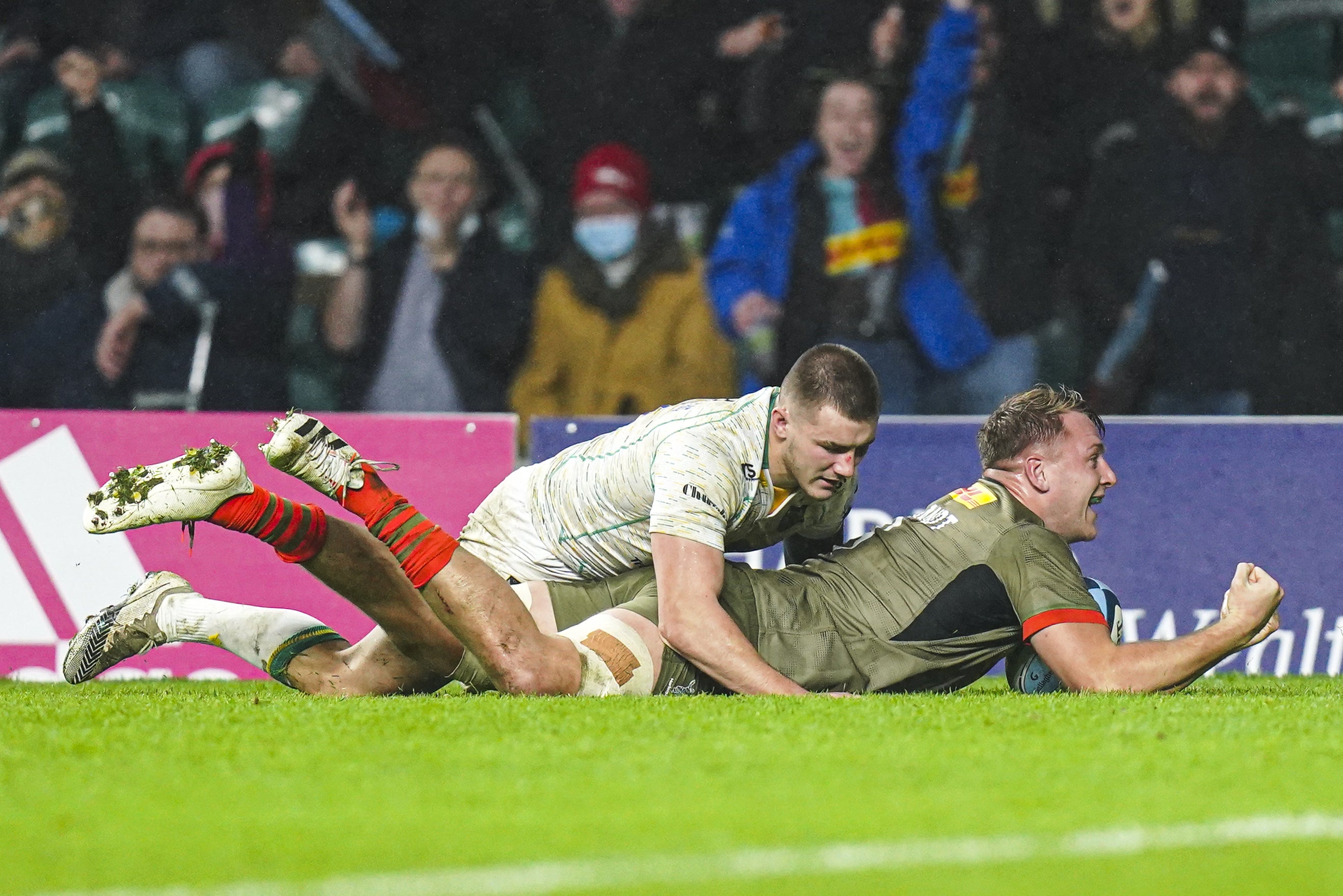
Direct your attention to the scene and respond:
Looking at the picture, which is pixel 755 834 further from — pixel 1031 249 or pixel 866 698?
pixel 1031 249

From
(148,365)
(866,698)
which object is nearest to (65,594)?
(148,365)

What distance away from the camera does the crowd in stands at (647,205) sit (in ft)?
28.6

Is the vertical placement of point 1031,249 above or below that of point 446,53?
below

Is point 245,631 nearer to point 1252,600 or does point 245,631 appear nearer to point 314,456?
point 314,456

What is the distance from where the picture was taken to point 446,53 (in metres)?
9.59

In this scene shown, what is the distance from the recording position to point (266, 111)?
374 inches

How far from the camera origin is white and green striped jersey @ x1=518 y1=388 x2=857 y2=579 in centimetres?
474

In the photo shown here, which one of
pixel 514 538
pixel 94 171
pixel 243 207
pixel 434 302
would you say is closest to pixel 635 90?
pixel 434 302

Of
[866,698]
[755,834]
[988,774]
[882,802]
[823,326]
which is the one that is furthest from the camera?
[823,326]

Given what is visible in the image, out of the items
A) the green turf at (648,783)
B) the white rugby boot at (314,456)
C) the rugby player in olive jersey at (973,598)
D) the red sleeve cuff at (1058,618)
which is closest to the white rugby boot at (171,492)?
the white rugby boot at (314,456)

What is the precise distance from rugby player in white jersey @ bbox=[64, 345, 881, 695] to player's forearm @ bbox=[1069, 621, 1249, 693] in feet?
2.92

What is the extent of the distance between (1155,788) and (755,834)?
0.86 m

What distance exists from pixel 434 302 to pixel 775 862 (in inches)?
275

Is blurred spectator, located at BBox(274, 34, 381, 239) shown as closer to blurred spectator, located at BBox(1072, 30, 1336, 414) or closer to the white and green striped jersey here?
blurred spectator, located at BBox(1072, 30, 1336, 414)
